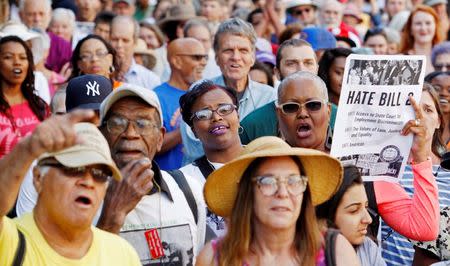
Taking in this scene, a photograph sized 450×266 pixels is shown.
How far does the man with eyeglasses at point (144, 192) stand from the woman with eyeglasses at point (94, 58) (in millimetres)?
4089

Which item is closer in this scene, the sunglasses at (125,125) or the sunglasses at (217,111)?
the sunglasses at (125,125)

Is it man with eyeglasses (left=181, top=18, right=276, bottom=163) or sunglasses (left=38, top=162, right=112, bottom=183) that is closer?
sunglasses (left=38, top=162, right=112, bottom=183)

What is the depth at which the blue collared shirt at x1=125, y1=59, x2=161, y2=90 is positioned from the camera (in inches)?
502

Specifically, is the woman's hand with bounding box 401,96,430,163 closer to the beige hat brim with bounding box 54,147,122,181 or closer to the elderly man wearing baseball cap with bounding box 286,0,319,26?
the beige hat brim with bounding box 54,147,122,181

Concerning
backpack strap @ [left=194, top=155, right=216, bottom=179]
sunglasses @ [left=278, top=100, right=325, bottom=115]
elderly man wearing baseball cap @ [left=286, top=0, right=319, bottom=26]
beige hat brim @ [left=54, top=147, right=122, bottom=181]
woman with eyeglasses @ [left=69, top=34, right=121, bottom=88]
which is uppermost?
elderly man wearing baseball cap @ [left=286, top=0, right=319, bottom=26]

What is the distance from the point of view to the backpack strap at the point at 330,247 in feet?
18.7

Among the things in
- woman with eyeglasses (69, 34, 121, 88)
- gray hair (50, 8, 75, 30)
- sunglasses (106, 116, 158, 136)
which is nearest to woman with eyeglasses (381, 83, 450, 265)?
sunglasses (106, 116, 158, 136)

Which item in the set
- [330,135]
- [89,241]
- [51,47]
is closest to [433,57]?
[51,47]

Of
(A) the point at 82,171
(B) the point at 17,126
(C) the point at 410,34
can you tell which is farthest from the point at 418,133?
(C) the point at 410,34

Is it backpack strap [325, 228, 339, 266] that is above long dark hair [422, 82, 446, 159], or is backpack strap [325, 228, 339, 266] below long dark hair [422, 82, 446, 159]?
below

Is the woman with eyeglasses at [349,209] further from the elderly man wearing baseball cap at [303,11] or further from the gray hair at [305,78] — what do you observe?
the elderly man wearing baseball cap at [303,11]

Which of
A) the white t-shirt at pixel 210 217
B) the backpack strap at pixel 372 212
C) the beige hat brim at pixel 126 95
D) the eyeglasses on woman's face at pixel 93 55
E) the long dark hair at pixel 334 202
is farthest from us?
the eyeglasses on woman's face at pixel 93 55

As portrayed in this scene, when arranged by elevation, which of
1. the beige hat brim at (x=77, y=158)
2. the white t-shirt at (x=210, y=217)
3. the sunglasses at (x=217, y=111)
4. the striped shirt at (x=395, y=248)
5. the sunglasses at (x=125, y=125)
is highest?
the sunglasses at (x=217, y=111)

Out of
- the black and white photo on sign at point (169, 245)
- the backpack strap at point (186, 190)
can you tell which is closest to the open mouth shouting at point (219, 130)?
the backpack strap at point (186, 190)
